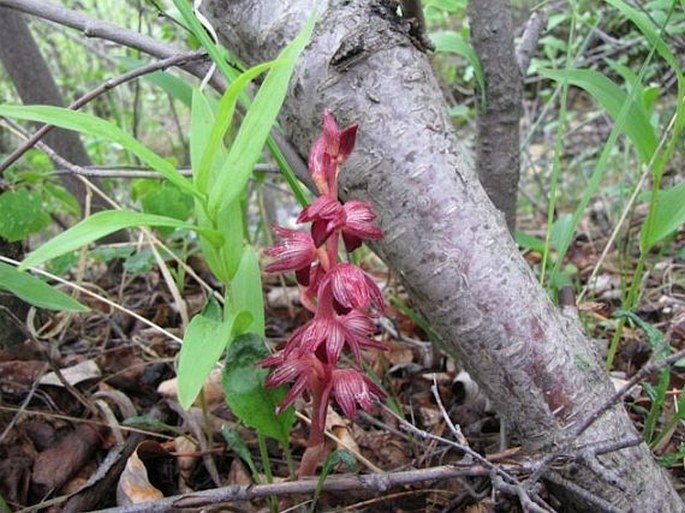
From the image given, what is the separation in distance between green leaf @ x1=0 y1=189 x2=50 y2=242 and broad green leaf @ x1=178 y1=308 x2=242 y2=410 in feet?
2.03

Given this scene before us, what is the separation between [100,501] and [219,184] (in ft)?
1.93

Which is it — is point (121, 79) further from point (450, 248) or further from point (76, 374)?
point (76, 374)

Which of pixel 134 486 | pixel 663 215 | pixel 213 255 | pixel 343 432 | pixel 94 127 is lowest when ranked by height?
pixel 343 432

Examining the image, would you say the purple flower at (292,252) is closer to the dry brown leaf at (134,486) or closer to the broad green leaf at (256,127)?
the broad green leaf at (256,127)

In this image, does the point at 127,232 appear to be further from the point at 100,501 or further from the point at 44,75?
the point at 100,501

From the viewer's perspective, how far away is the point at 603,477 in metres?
0.94

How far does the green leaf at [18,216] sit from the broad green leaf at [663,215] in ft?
3.64

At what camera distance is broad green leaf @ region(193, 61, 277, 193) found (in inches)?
31.4

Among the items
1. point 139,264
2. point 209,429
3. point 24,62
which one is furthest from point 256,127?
point 24,62

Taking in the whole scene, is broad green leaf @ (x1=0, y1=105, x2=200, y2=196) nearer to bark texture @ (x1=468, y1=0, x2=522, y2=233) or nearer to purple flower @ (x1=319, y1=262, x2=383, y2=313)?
purple flower @ (x1=319, y1=262, x2=383, y2=313)

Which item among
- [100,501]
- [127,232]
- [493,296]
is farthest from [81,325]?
[493,296]

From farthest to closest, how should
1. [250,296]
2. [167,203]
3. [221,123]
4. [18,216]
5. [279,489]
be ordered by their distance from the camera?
[167,203], [18,216], [250,296], [279,489], [221,123]

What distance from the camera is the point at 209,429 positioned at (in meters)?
1.23

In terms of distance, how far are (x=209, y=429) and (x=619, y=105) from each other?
88cm
